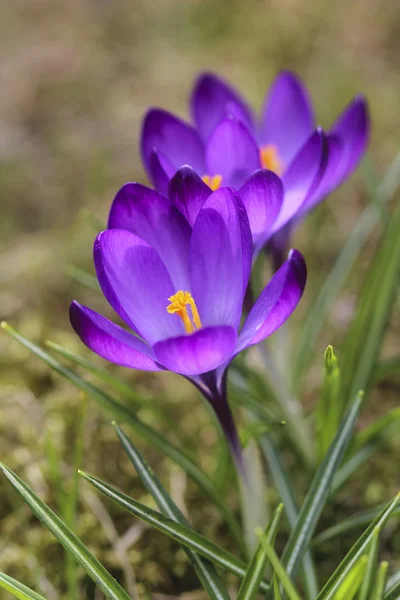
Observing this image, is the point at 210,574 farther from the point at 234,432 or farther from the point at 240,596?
the point at 234,432

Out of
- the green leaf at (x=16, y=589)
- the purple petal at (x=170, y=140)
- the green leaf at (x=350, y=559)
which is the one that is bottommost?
the green leaf at (x=350, y=559)

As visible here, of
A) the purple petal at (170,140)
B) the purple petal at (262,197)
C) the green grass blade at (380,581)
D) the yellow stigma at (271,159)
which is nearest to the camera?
the green grass blade at (380,581)

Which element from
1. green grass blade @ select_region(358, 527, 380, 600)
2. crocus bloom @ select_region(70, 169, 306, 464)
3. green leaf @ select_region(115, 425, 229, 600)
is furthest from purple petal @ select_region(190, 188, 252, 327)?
green grass blade @ select_region(358, 527, 380, 600)

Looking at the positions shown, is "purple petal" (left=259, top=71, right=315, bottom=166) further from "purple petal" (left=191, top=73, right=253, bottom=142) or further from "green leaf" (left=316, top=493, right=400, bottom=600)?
"green leaf" (left=316, top=493, right=400, bottom=600)

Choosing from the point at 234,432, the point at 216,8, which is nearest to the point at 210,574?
the point at 234,432

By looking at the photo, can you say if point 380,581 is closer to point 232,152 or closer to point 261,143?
point 232,152

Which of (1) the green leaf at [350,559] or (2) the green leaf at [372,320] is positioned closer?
(1) the green leaf at [350,559]

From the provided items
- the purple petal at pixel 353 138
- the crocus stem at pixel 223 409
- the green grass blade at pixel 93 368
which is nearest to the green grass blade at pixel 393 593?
the crocus stem at pixel 223 409

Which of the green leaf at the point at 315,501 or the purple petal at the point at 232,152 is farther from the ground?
the purple petal at the point at 232,152

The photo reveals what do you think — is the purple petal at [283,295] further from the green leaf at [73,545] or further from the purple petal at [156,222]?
the green leaf at [73,545]
